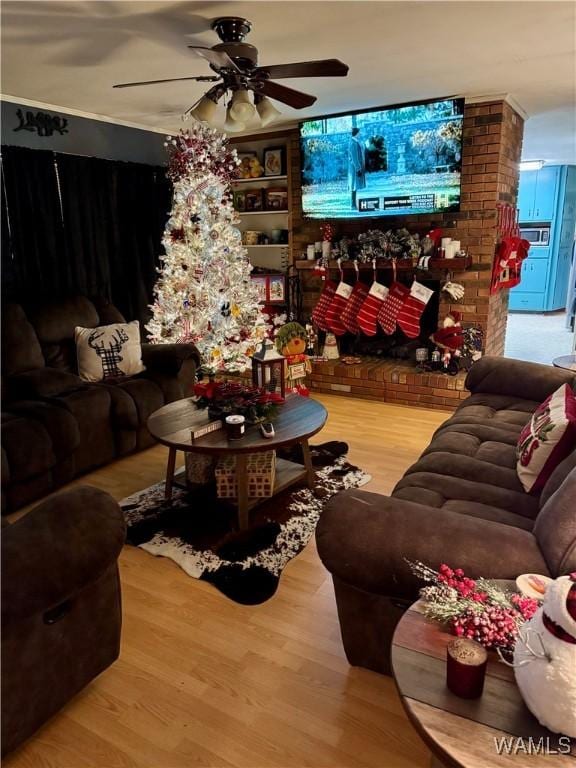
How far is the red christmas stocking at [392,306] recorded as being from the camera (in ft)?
14.8

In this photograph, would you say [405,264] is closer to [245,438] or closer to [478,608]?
[245,438]

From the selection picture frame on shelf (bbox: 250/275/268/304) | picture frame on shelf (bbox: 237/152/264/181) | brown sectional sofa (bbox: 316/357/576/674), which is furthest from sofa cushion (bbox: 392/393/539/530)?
picture frame on shelf (bbox: 237/152/264/181)

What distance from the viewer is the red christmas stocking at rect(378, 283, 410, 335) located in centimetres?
452

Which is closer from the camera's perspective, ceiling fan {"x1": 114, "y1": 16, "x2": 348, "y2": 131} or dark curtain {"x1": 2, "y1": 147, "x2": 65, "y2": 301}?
ceiling fan {"x1": 114, "y1": 16, "x2": 348, "y2": 131}

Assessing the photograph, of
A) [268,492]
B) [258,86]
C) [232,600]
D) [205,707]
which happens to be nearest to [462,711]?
[205,707]

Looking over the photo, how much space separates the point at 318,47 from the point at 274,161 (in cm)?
235

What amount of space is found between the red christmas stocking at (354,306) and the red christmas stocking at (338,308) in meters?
0.04

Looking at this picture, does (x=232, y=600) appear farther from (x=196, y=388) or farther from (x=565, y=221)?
(x=565, y=221)

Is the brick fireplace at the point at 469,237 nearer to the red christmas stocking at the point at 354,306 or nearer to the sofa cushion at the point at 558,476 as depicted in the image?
the red christmas stocking at the point at 354,306

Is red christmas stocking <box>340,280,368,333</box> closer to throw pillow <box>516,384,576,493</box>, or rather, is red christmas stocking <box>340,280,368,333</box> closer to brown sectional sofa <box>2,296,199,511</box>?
brown sectional sofa <box>2,296,199,511</box>

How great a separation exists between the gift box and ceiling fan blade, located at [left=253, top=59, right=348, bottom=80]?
5.84ft

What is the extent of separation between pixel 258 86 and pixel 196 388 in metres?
1.58

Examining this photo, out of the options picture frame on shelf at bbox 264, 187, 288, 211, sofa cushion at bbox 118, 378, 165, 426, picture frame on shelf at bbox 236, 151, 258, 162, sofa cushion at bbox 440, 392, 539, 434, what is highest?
picture frame on shelf at bbox 236, 151, 258, 162

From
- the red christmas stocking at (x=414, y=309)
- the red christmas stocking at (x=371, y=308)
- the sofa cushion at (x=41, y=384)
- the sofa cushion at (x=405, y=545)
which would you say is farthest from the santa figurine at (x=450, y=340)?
the sofa cushion at (x=405, y=545)
